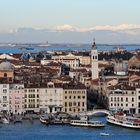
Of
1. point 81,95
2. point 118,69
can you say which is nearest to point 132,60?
point 118,69

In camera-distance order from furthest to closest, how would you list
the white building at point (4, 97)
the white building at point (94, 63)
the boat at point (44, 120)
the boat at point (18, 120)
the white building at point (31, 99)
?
1. the white building at point (94, 63)
2. the white building at point (31, 99)
3. the white building at point (4, 97)
4. the boat at point (18, 120)
5. the boat at point (44, 120)

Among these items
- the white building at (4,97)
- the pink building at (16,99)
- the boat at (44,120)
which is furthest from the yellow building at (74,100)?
the boat at (44,120)

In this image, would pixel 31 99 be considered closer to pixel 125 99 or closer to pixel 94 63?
pixel 125 99

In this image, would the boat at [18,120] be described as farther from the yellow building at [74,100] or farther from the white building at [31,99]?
the yellow building at [74,100]

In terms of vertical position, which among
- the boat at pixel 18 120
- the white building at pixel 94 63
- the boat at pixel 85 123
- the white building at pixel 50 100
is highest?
the white building at pixel 94 63

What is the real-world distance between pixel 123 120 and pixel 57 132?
111 inches

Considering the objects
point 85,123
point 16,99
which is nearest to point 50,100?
point 16,99

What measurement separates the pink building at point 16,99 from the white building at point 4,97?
143mm

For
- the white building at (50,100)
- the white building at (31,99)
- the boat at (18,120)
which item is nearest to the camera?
the boat at (18,120)

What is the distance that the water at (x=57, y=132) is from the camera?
2266cm

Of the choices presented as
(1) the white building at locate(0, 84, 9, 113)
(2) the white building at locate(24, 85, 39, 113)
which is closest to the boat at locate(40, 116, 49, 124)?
(2) the white building at locate(24, 85, 39, 113)

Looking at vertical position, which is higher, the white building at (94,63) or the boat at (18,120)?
the white building at (94,63)

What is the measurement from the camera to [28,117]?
2748 cm

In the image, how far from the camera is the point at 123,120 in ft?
84.5
